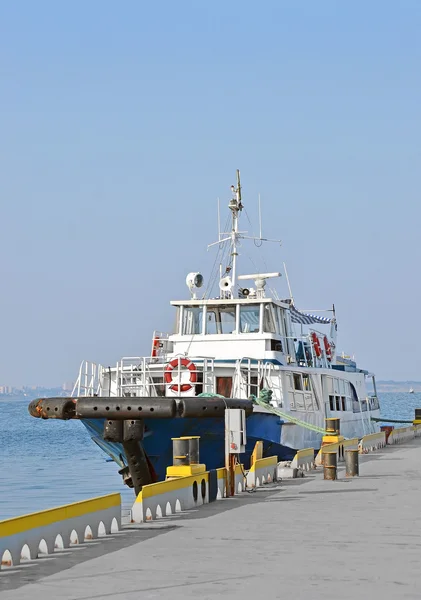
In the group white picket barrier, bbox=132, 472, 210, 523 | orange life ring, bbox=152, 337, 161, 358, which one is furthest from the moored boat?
white picket barrier, bbox=132, 472, 210, 523

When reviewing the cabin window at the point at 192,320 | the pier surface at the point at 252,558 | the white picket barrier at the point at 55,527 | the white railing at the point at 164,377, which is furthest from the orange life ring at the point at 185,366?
the white picket barrier at the point at 55,527

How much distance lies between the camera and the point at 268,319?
1220 inches

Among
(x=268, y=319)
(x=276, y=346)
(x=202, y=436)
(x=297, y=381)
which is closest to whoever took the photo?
(x=202, y=436)

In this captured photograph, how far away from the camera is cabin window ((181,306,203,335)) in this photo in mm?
31516

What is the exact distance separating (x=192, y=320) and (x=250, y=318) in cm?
186

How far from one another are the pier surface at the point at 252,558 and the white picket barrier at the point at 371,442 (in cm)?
1332

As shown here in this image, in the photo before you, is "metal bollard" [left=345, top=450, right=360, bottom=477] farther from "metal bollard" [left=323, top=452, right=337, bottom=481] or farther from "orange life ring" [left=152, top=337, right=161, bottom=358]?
"orange life ring" [left=152, top=337, right=161, bottom=358]

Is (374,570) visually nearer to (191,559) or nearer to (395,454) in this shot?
(191,559)

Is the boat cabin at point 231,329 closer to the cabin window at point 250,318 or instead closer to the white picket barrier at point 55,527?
the cabin window at point 250,318

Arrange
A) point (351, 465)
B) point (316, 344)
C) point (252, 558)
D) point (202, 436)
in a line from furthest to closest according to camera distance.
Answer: point (316, 344) → point (202, 436) → point (351, 465) → point (252, 558)

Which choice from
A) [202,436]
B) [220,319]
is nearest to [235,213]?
[220,319]

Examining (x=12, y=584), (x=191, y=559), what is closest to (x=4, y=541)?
(x=12, y=584)

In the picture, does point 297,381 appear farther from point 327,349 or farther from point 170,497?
point 170,497

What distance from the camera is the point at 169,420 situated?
23.6 meters
